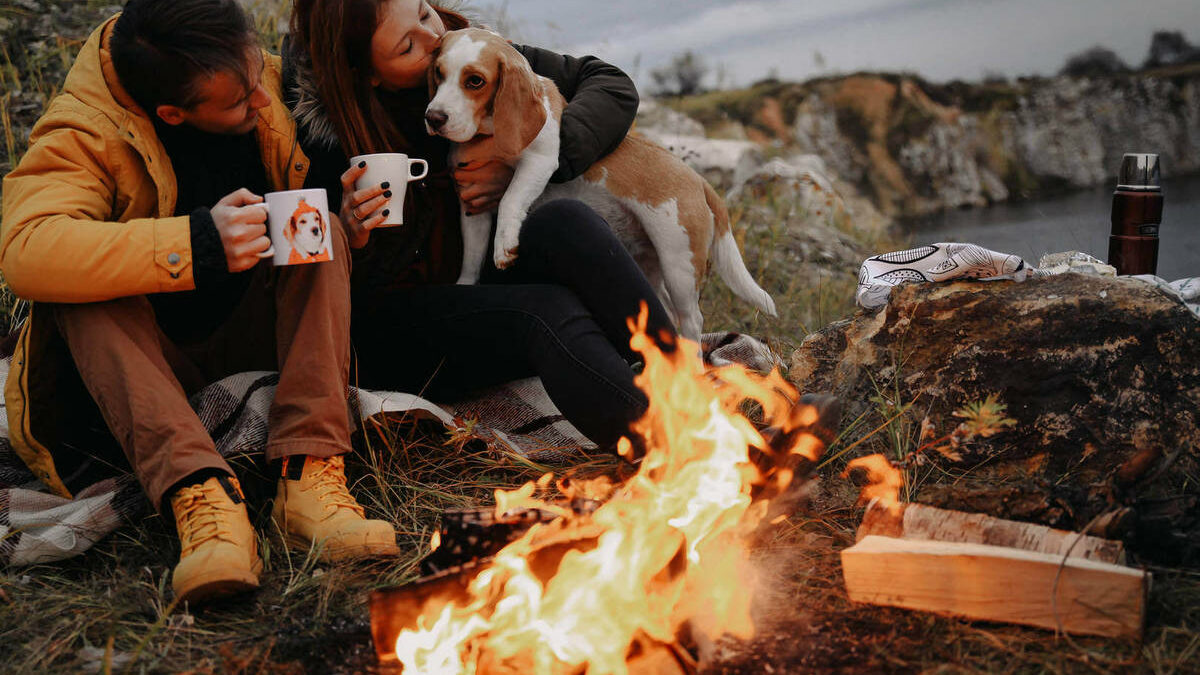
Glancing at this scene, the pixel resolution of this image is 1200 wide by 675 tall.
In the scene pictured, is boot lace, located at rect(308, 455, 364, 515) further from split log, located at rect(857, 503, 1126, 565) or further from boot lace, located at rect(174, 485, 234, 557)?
split log, located at rect(857, 503, 1126, 565)

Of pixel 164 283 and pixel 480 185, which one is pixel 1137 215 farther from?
pixel 164 283

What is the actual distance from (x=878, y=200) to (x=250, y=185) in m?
6.00

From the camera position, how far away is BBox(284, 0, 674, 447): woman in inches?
78.5

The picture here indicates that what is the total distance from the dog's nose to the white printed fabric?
1249 millimetres

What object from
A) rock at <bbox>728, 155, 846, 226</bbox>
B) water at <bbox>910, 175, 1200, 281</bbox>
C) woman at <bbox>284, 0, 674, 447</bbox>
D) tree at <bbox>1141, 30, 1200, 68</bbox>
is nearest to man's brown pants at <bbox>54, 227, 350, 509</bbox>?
woman at <bbox>284, 0, 674, 447</bbox>

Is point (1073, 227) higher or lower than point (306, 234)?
lower

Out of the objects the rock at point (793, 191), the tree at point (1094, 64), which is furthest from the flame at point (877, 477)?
the tree at point (1094, 64)

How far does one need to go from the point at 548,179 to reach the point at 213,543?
4.82ft

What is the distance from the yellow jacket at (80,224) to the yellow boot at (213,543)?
42 centimetres

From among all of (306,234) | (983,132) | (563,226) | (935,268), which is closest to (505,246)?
(563,226)

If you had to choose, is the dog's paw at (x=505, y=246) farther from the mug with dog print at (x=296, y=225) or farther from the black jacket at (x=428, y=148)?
the mug with dog print at (x=296, y=225)

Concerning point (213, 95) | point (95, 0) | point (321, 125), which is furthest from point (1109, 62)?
point (95, 0)

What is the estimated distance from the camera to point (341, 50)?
7.14ft

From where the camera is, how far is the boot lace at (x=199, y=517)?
65.6 inches
